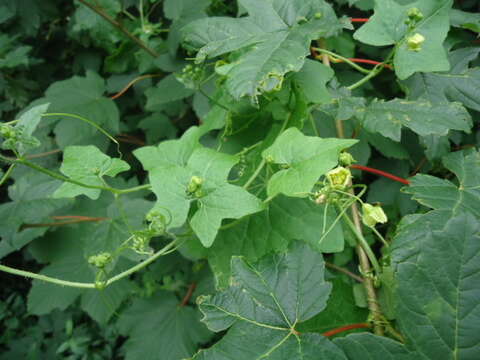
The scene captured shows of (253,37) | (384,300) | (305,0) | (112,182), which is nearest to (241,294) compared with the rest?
(384,300)

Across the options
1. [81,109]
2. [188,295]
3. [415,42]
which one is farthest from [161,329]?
[415,42]

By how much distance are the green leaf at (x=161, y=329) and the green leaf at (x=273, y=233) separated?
0.85 meters

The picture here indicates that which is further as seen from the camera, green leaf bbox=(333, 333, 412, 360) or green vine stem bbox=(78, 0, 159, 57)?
green vine stem bbox=(78, 0, 159, 57)

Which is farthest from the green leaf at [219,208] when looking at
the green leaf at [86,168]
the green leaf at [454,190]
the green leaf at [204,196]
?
the green leaf at [454,190]

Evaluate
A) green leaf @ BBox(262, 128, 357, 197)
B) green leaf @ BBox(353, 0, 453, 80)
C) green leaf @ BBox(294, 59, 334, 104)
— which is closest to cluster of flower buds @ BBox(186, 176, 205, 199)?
green leaf @ BBox(262, 128, 357, 197)

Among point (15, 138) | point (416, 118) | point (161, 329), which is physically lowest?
point (161, 329)

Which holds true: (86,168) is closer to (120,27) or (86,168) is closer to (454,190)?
(454,190)

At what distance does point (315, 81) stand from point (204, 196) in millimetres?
396

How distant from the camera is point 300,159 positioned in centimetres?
78

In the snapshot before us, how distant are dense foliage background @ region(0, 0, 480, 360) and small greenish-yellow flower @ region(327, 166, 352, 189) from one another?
0.07 feet

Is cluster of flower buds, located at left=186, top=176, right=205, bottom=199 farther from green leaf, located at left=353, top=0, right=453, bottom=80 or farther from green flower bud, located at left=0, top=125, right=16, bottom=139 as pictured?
green leaf, located at left=353, top=0, right=453, bottom=80

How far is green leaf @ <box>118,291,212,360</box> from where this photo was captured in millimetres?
1601

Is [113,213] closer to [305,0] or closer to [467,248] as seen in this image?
[305,0]

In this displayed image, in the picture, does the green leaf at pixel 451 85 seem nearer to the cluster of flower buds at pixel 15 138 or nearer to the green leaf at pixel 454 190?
the green leaf at pixel 454 190
